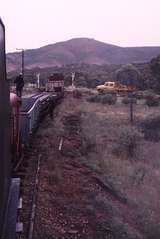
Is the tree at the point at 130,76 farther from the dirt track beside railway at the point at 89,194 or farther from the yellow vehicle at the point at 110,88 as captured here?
the dirt track beside railway at the point at 89,194

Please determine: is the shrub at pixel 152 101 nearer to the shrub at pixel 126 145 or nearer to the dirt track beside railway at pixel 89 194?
the shrub at pixel 126 145

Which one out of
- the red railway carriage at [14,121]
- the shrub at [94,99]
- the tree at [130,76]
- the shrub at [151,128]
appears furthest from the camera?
the tree at [130,76]

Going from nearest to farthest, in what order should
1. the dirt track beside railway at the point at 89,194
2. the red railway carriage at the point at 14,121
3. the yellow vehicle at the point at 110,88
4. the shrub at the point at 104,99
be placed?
the dirt track beside railway at the point at 89,194, the red railway carriage at the point at 14,121, the shrub at the point at 104,99, the yellow vehicle at the point at 110,88

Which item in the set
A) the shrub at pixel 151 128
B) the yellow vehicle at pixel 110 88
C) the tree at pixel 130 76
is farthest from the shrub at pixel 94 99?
the tree at pixel 130 76

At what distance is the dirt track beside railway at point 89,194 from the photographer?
1018 cm

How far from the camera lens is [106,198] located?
12.6 m

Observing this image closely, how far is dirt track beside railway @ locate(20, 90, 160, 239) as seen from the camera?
10.2 meters

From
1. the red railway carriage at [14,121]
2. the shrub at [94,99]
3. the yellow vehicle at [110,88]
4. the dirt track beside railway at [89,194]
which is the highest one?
the red railway carriage at [14,121]

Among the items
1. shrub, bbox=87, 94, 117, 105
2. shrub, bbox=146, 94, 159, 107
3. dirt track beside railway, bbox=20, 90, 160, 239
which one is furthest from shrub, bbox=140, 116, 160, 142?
shrub, bbox=87, 94, 117, 105

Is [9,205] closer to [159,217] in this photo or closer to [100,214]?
[100,214]

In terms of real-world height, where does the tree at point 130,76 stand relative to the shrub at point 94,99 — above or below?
above

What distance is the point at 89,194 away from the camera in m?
12.7

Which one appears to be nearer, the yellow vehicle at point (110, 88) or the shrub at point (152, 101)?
the shrub at point (152, 101)

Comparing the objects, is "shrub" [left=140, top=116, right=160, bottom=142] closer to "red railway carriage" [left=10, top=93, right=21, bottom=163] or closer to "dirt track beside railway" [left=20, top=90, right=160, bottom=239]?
"dirt track beside railway" [left=20, top=90, right=160, bottom=239]
